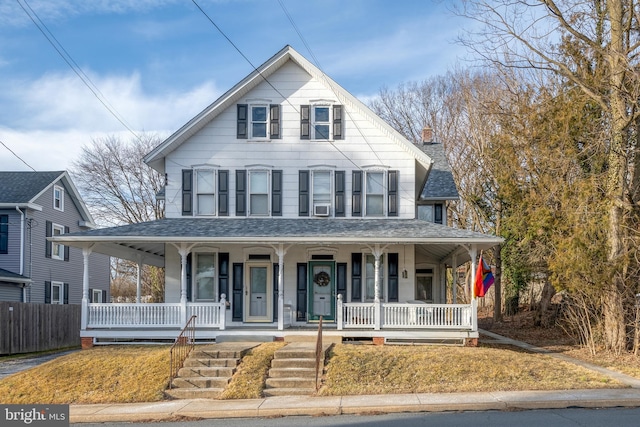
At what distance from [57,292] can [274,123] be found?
16972 millimetres

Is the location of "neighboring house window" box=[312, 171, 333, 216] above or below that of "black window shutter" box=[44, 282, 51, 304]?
above

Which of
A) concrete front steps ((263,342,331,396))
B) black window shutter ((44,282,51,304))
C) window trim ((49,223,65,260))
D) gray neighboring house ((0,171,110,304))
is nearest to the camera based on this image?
concrete front steps ((263,342,331,396))

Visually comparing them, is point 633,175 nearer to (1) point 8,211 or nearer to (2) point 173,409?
(2) point 173,409

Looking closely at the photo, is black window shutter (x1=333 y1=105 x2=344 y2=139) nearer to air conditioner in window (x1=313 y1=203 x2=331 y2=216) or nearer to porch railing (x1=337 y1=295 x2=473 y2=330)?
air conditioner in window (x1=313 y1=203 x2=331 y2=216)

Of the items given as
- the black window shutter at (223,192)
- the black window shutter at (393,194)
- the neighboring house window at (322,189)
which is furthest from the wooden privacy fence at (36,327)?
the black window shutter at (393,194)

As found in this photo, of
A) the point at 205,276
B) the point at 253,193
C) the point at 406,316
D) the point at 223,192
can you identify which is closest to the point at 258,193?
the point at 253,193

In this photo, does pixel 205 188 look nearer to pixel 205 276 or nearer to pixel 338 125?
pixel 205 276

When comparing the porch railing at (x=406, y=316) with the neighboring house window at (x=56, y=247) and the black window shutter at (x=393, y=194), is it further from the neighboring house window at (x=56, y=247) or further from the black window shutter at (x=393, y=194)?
the neighboring house window at (x=56, y=247)

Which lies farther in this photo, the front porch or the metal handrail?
the front porch

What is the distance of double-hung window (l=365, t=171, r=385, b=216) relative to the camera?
68.4 feet

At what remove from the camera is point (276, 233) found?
18547 millimetres

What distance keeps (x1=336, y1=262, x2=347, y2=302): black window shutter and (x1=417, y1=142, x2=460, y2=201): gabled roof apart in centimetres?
532

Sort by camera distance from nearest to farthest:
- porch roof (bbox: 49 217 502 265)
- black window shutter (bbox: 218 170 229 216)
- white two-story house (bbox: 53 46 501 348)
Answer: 1. porch roof (bbox: 49 217 502 265)
2. white two-story house (bbox: 53 46 501 348)
3. black window shutter (bbox: 218 170 229 216)

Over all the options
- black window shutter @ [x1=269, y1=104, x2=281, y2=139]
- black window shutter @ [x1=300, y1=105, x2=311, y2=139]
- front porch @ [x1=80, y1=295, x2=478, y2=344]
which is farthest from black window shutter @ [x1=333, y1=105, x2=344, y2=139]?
front porch @ [x1=80, y1=295, x2=478, y2=344]
